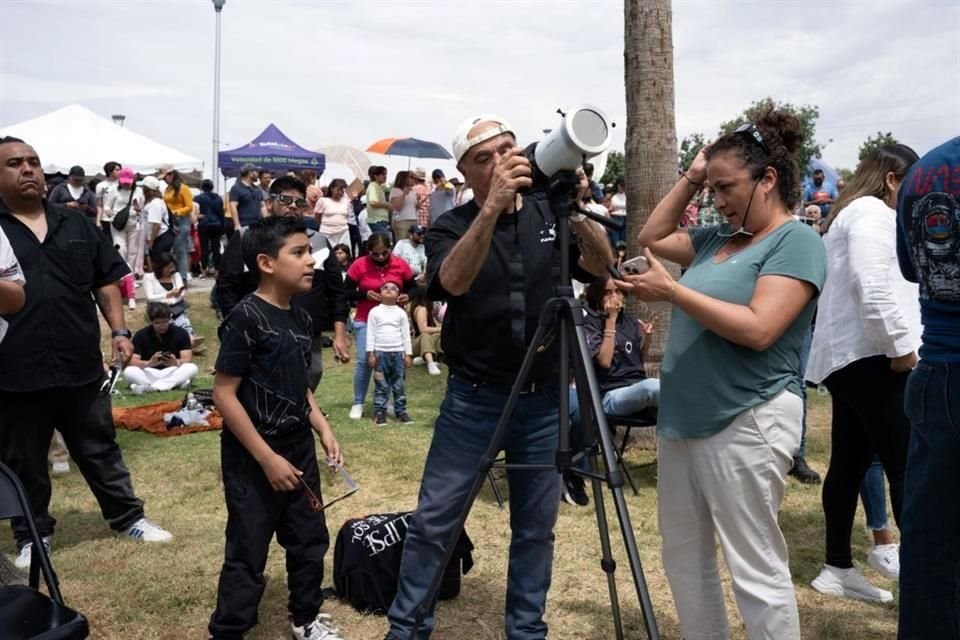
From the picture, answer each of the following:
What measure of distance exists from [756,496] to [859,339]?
1.26 meters

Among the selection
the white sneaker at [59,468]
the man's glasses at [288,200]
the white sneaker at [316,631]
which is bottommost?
the white sneaker at [59,468]

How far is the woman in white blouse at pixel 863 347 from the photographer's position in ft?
11.4

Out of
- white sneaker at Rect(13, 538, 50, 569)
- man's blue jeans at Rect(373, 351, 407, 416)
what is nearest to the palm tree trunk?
man's blue jeans at Rect(373, 351, 407, 416)

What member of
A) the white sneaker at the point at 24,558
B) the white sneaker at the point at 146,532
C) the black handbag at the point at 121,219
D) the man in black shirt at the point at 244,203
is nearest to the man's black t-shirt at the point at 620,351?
the white sneaker at the point at 146,532

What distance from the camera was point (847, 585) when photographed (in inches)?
156

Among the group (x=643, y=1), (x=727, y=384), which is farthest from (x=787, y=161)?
(x=643, y=1)

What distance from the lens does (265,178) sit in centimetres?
1494

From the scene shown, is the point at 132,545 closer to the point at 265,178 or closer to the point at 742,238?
the point at 742,238

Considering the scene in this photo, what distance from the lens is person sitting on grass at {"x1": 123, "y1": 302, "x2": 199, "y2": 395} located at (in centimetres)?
938

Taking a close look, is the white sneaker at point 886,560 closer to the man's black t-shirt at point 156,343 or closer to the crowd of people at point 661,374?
the crowd of people at point 661,374

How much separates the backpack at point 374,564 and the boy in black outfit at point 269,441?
0.36 meters

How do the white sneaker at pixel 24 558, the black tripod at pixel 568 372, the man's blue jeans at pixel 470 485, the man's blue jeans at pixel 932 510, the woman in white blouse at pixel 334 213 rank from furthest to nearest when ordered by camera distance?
the woman in white blouse at pixel 334 213 < the white sneaker at pixel 24 558 < the man's blue jeans at pixel 470 485 < the black tripod at pixel 568 372 < the man's blue jeans at pixel 932 510

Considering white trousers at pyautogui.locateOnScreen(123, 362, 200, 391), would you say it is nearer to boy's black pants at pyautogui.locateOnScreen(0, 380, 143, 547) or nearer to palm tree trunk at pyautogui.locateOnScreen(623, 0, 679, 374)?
boy's black pants at pyautogui.locateOnScreen(0, 380, 143, 547)

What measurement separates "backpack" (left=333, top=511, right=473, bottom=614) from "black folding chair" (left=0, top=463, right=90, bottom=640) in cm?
139
